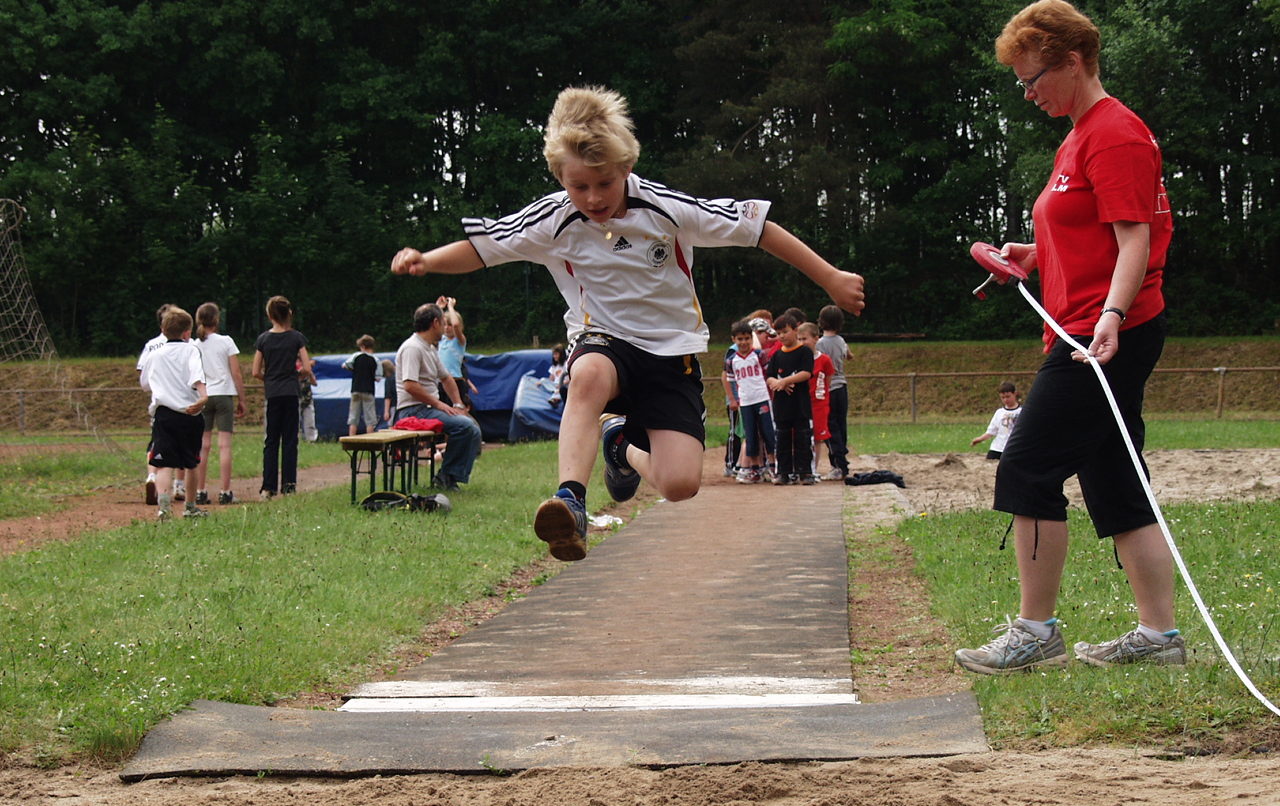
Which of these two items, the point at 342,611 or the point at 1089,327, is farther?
the point at 342,611

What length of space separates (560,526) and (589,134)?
1547 millimetres

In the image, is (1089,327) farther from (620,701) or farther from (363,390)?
(363,390)

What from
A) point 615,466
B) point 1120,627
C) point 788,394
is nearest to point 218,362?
point 788,394

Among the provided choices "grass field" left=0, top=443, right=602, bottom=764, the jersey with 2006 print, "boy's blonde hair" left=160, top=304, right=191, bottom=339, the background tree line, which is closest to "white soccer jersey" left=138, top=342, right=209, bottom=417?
"boy's blonde hair" left=160, top=304, right=191, bottom=339

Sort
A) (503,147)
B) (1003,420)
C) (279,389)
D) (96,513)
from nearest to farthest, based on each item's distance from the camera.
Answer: (96,513)
(279,389)
(1003,420)
(503,147)

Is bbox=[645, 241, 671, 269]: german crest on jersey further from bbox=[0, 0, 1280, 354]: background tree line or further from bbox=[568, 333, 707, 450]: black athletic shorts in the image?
bbox=[0, 0, 1280, 354]: background tree line

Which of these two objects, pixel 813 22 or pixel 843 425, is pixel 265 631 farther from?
pixel 813 22

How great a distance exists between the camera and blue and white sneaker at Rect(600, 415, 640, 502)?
5.91m

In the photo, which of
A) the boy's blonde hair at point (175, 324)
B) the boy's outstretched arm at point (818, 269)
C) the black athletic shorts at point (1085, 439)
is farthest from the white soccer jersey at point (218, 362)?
the black athletic shorts at point (1085, 439)

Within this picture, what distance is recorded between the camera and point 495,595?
842 centimetres

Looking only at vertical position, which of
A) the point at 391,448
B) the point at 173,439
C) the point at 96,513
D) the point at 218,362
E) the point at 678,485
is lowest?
the point at 96,513

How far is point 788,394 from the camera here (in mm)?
13883

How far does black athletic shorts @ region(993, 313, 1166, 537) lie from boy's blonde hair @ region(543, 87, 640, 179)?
1857 millimetres

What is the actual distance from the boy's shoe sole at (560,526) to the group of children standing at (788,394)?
891cm
